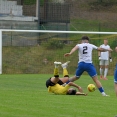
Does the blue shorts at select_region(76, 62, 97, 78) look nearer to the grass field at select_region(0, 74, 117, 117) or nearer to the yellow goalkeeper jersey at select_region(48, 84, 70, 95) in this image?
the yellow goalkeeper jersey at select_region(48, 84, 70, 95)

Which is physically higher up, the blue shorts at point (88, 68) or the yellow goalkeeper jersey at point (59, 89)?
the blue shorts at point (88, 68)

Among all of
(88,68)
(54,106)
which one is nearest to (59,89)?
(88,68)

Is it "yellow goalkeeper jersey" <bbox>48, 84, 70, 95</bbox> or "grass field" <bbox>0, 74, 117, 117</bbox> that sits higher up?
"grass field" <bbox>0, 74, 117, 117</bbox>

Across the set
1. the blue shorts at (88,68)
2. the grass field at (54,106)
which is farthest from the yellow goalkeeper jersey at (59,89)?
the blue shorts at (88,68)

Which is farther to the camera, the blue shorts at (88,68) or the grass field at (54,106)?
the blue shorts at (88,68)

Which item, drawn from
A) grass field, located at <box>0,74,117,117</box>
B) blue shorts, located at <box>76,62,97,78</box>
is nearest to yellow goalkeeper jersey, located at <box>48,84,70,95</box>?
grass field, located at <box>0,74,117,117</box>

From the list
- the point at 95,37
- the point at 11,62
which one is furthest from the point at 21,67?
the point at 95,37

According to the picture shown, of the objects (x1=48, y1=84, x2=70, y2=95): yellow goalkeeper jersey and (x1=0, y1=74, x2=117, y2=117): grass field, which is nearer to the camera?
(x1=0, y1=74, x2=117, y2=117): grass field

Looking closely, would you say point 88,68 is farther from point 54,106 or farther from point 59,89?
point 54,106

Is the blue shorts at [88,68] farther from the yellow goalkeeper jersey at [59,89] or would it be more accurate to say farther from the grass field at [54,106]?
the grass field at [54,106]

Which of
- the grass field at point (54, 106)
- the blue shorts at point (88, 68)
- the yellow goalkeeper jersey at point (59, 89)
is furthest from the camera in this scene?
the blue shorts at point (88, 68)

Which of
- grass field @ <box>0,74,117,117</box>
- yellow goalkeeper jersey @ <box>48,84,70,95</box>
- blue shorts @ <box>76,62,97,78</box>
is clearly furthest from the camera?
blue shorts @ <box>76,62,97,78</box>

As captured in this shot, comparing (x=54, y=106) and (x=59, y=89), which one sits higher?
(x=54, y=106)

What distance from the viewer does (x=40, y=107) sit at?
13875 millimetres
